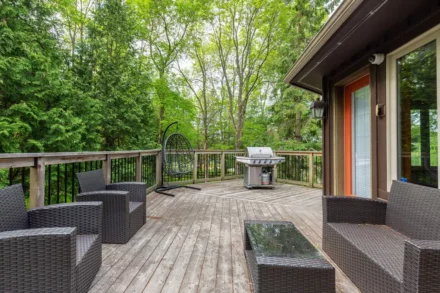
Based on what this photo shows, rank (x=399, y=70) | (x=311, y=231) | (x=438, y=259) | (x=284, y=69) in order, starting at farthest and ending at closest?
(x=284, y=69), (x=311, y=231), (x=399, y=70), (x=438, y=259)

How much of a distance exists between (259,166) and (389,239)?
169 inches

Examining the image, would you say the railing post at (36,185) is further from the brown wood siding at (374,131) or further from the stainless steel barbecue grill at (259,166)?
the stainless steel barbecue grill at (259,166)

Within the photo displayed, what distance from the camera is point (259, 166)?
6.02 m

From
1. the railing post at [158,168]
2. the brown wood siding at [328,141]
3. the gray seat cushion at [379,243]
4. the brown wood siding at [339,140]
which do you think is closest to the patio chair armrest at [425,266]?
the gray seat cushion at [379,243]

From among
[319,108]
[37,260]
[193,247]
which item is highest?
[319,108]

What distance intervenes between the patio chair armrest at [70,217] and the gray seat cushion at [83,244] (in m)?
0.06

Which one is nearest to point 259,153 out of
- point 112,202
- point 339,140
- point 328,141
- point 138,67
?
point 328,141

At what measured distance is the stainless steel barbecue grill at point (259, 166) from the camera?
589 centimetres

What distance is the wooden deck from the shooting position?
174cm

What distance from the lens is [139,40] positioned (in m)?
11.7

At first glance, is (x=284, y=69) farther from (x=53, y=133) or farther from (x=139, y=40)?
(x=53, y=133)

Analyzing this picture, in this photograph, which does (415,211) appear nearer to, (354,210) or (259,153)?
(354,210)

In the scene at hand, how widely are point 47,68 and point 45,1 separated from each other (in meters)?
2.95

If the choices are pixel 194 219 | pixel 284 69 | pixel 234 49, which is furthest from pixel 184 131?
Result: pixel 194 219
